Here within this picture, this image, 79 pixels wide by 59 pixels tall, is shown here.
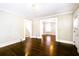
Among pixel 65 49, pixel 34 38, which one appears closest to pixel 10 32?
pixel 34 38

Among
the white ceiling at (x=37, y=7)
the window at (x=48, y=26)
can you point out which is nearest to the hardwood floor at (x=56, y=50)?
the window at (x=48, y=26)

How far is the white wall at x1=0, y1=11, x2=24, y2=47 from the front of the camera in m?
1.40

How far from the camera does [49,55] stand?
4.76ft

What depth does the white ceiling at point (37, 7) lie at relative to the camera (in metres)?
1.43

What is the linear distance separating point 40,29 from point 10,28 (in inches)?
22.4

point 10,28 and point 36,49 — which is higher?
point 10,28

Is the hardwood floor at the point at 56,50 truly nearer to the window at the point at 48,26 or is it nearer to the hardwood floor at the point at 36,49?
the hardwood floor at the point at 36,49

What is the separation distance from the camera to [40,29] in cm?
157

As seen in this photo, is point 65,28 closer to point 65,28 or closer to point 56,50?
point 65,28

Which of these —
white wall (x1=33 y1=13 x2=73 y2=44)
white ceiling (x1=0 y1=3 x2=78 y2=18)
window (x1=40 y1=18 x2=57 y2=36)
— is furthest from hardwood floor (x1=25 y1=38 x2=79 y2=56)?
white ceiling (x1=0 y1=3 x2=78 y2=18)

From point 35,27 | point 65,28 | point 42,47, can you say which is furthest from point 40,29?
point 65,28

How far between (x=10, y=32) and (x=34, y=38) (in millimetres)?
472

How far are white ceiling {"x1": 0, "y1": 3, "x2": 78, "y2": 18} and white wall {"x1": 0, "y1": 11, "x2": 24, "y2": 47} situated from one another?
4.4 inches

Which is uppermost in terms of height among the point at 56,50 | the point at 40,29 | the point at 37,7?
the point at 37,7
